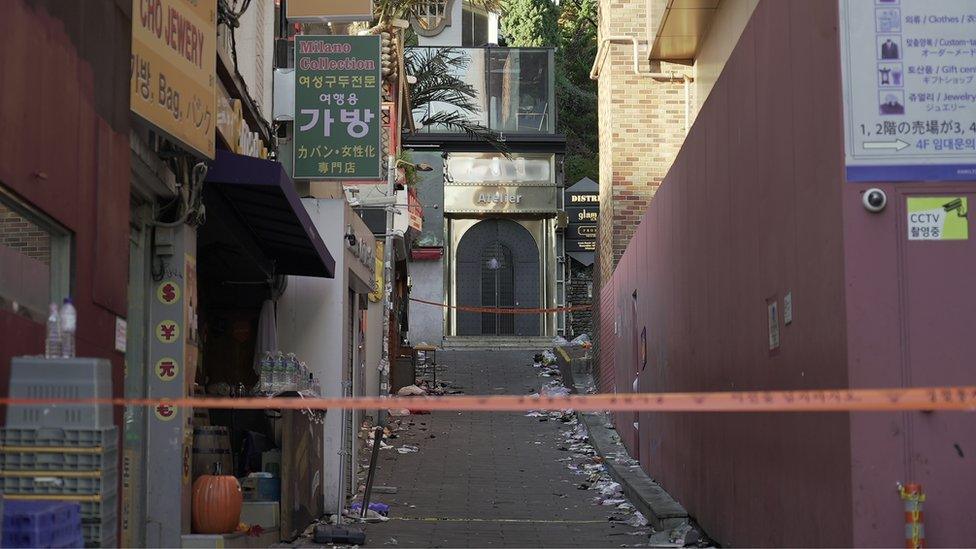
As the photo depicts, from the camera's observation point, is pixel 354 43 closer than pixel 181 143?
No

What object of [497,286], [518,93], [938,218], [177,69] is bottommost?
[938,218]

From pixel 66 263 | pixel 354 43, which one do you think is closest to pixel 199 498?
pixel 66 263

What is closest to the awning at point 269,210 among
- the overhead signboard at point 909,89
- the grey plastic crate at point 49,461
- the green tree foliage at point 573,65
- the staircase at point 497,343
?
the overhead signboard at point 909,89

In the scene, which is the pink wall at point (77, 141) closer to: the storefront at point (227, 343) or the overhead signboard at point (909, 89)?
the storefront at point (227, 343)

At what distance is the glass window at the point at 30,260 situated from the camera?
6359 millimetres

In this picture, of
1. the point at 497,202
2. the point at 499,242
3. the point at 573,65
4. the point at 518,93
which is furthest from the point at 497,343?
the point at 573,65

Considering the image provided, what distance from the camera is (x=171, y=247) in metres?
Answer: 9.77

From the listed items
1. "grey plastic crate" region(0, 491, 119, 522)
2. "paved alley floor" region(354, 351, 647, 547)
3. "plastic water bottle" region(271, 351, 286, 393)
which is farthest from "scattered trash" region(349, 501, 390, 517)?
"grey plastic crate" region(0, 491, 119, 522)

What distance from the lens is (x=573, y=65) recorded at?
47.2 m

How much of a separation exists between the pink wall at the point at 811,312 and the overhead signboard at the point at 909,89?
90mm

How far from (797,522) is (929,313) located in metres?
1.80

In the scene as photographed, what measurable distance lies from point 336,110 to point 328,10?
1138mm

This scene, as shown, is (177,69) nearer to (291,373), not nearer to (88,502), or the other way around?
(88,502)

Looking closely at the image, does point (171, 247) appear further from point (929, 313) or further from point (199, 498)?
point (929, 313)
